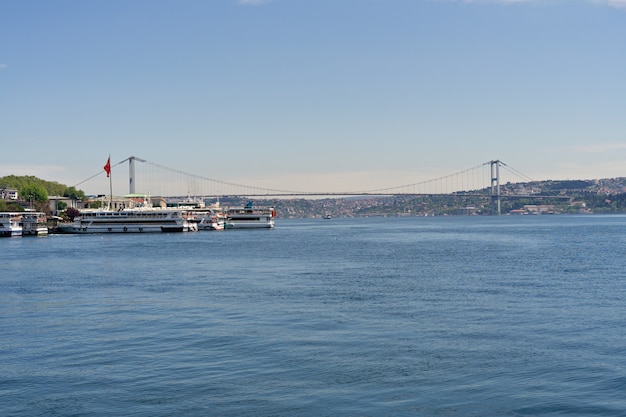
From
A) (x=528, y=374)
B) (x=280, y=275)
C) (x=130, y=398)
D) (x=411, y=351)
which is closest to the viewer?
(x=130, y=398)

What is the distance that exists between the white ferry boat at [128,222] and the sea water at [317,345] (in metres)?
60.6

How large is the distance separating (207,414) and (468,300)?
15.4 meters

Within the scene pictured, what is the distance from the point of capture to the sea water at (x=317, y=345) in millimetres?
14008

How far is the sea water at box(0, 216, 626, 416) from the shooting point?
14.0 m

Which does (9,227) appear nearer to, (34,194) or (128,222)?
(128,222)

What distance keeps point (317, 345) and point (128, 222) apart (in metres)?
82.1

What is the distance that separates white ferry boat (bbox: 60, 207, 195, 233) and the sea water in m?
60.6

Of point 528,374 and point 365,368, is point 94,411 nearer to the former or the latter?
point 365,368

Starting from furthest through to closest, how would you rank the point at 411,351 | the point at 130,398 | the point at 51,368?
the point at 411,351 → the point at 51,368 → the point at 130,398

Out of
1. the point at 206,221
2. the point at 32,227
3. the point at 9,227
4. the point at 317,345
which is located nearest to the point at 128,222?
the point at 32,227

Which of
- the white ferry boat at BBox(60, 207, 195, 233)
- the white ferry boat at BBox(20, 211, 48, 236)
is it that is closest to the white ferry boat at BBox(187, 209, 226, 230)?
the white ferry boat at BBox(60, 207, 195, 233)

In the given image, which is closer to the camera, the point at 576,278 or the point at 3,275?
the point at 576,278

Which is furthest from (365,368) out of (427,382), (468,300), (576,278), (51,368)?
(576,278)

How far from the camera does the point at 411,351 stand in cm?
1789
